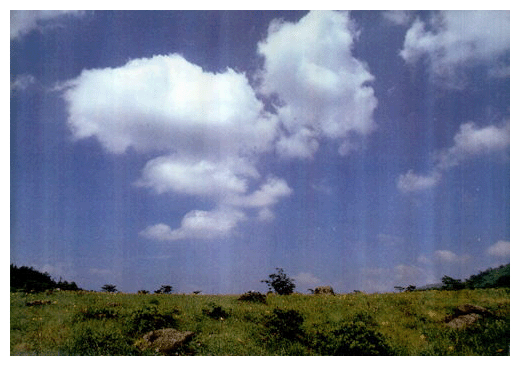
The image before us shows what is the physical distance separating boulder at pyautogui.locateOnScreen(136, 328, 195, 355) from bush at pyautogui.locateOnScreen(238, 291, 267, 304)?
3.66m

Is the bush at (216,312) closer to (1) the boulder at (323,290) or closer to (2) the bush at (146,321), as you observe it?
(2) the bush at (146,321)

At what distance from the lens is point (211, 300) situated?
1538 centimetres

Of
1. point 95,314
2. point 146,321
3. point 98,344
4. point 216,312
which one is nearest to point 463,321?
point 216,312

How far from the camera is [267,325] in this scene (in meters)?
13.1

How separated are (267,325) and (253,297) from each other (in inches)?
102

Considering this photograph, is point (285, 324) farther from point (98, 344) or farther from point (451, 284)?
point (451, 284)

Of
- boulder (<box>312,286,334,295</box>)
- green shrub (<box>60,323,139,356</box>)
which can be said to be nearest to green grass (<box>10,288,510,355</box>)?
green shrub (<box>60,323,139,356</box>)

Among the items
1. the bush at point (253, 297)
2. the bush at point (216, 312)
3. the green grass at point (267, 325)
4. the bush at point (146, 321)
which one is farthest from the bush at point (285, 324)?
the bush at point (146, 321)

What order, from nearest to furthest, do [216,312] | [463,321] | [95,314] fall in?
[463,321] < [95,314] < [216,312]

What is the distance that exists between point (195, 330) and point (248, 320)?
1.82m

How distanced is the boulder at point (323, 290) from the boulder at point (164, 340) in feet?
21.2

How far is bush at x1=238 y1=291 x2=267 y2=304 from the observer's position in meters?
15.5

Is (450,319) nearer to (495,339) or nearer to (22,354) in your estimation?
(495,339)
